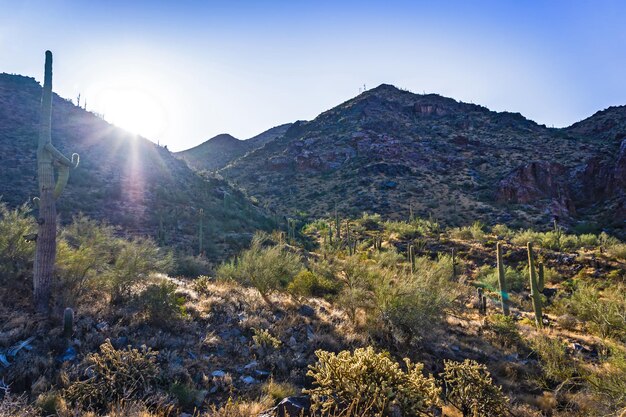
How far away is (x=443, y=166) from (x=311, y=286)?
43421mm

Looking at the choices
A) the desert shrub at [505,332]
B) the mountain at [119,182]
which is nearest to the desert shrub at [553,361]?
the desert shrub at [505,332]

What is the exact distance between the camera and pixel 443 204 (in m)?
40.1

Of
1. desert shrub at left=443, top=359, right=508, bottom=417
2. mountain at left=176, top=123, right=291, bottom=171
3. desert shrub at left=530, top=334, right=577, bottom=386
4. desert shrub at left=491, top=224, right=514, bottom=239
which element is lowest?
desert shrub at left=530, top=334, right=577, bottom=386

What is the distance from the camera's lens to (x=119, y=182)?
26859 mm

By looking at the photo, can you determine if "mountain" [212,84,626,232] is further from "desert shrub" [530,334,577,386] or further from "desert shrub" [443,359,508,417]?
"desert shrub" [443,359,508,417]

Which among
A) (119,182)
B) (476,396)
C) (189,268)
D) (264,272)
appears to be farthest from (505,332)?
(119,182)

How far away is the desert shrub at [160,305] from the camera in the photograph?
7.72 m

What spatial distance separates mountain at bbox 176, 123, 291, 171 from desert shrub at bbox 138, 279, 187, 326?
64931mm

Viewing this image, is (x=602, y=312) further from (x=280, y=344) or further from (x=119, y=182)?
(x=119, y=182)

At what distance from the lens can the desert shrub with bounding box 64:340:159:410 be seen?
185 inches

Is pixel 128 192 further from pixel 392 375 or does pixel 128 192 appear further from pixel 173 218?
pixel 392 375

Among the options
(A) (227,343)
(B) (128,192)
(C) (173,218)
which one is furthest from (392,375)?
(B) (128,192)

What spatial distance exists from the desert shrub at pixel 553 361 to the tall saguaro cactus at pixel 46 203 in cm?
1085

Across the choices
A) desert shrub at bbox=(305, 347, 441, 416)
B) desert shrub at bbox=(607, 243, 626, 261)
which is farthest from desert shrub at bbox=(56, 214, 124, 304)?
desert shrub at bbox=(607, 243, 626, 261)
